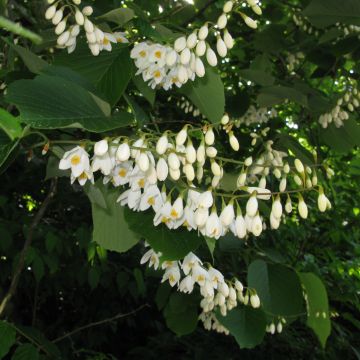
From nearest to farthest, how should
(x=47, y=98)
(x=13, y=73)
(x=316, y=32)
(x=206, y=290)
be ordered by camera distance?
(x=47, y=98) → (x=13, y=73) → (x=206, y=290) → (x=316, y=32)

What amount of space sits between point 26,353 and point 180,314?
68 centimetres

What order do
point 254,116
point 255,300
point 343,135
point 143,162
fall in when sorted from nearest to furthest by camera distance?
point 143,162
point 255,300
point 343,135
point 254,116

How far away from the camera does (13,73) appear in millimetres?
1188

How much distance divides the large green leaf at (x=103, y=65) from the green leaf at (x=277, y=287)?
0.95 m

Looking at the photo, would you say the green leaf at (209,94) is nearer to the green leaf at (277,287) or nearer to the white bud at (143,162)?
the white bud at (143,162)

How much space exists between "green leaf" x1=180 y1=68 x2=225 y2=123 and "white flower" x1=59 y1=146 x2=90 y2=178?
446mm

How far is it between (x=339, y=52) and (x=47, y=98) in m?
1.80

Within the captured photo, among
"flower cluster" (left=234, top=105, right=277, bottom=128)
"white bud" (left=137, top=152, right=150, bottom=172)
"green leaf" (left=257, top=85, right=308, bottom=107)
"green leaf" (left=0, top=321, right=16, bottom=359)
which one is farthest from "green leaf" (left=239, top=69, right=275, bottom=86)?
"green leaf" (left=0, top=321, right=16, bottom=359)

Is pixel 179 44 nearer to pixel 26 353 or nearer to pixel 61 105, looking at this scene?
pixel 61 105

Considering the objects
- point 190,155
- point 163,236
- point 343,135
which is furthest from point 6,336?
point 343,135

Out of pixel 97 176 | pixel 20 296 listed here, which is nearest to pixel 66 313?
pixel 20 296

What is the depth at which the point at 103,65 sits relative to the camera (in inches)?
52.8

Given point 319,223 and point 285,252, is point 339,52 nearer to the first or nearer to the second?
point 285,252

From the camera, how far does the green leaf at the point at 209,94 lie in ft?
4.57
